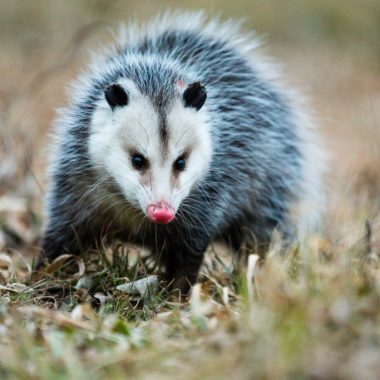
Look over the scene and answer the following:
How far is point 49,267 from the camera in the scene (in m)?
3.30

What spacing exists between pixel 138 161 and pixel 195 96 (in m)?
0.38

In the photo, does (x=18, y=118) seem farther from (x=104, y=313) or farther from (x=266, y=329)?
(x=266, y=329)

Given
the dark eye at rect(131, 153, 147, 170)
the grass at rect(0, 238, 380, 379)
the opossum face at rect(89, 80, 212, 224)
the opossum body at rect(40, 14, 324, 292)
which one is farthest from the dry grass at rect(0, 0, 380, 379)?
the dark eye at rect(131, 153, 147, 170)

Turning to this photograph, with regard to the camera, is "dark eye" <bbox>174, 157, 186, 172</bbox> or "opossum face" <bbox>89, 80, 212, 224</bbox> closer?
"opossum face" <bbox>89, 80, 212, 224</bbox>

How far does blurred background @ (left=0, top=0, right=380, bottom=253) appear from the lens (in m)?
4.41

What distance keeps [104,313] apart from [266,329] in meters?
0.94

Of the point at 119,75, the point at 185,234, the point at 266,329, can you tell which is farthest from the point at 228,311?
the point at 119,75

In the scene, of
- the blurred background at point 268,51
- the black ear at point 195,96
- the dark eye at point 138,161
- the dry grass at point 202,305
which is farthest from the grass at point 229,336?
the blurred background at point 268,51

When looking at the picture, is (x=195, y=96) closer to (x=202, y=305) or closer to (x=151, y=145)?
(x=151, y=145)

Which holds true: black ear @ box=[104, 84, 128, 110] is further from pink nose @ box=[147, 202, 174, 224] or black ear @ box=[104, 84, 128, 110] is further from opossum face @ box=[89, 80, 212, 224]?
pink nose @ box=[147, 202, 174, 224]

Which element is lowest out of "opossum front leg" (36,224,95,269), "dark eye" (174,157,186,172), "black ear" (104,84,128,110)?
"opossum front leg" (36,224,95,269)

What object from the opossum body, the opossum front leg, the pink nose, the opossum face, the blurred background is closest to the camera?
the pink nose

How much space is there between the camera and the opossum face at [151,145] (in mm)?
2850

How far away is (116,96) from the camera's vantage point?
3.03 m
